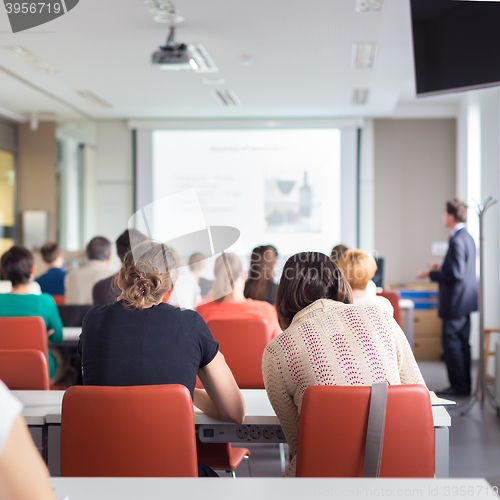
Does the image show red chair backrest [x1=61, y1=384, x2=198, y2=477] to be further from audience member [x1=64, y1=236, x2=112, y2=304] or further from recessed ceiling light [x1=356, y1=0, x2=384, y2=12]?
recessed ceiling light [x1=356, y1=0, x2=384, y2=12]

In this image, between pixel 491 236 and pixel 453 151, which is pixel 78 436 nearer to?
pixel 491 236

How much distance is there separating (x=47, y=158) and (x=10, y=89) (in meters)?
1.54

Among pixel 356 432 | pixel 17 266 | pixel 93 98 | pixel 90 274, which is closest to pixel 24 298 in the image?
pixel 17 266

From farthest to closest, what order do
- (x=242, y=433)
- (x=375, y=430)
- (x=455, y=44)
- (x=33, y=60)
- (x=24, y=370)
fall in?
1. (x=33, y=60)
2. (x=455, y=44)
3. (x=24, y=370)
4. (x=242, y=433)
5. (x=375, y=430)

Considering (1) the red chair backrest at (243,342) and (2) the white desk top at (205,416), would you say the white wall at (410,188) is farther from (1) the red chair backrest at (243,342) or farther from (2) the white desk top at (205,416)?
(2) the white desk top at (205,416)

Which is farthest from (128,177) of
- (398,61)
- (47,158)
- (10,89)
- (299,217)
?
(398,61)

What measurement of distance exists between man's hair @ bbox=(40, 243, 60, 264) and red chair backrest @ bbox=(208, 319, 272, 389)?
2658 millimetres

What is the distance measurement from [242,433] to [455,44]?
7.55 ft

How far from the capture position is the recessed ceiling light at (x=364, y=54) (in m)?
4.39

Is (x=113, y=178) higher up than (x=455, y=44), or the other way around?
(x=455, y=44)

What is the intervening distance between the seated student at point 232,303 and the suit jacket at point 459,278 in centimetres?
207

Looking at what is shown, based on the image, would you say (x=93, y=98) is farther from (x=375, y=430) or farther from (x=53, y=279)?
(x=375, y=430)

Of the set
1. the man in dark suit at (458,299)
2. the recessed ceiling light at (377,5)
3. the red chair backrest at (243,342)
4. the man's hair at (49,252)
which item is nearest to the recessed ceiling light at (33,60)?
the man's hair at (49,252)

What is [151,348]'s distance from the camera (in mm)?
1552
